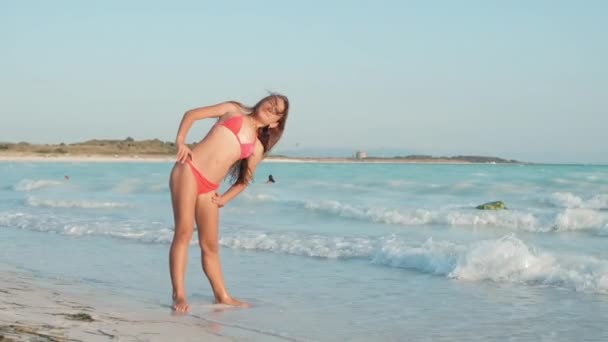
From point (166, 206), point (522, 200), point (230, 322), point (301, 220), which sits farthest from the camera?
point (522, 200)

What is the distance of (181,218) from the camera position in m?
5.91

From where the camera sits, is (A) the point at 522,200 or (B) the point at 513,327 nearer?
(B) the point at 513,327

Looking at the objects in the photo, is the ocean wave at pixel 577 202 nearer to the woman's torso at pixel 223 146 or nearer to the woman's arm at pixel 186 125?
the woman's torso at pixel 223 146

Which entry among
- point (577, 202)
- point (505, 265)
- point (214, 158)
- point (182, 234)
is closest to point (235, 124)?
point (214, 158)

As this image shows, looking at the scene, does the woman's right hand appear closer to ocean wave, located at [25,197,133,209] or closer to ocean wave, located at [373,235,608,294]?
ocean wave, located at [373,235,608,294]

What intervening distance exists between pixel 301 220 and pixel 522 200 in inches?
412

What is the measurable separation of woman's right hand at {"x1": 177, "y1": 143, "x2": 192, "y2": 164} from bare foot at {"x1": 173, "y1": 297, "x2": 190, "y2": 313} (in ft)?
3.43

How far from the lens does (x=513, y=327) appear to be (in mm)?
5699

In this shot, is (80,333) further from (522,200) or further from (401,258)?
(522,200)

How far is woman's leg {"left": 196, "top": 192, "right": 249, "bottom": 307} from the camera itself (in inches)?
236

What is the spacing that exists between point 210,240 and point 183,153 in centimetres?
85

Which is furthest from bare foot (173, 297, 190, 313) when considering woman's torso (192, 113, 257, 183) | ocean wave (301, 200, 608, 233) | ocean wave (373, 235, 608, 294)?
ocean wave (301, 200, 608, 233)

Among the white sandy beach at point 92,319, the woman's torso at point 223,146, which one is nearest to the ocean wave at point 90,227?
the white sandy beach at point 92,319

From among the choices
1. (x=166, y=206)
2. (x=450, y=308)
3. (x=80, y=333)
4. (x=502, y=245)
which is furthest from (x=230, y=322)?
(x=166, y=206)
